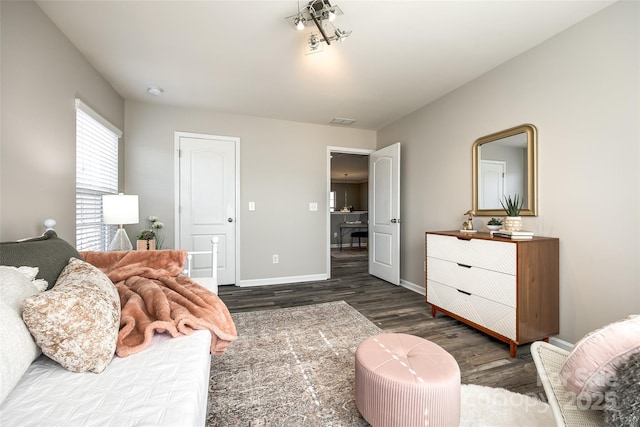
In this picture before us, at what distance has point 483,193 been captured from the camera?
8.89 feet

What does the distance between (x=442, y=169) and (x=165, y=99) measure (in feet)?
11.4

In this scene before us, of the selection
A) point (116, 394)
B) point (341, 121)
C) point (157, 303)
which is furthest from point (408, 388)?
point (341, 121)

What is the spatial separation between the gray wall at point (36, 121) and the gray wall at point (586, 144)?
3657 millimetres

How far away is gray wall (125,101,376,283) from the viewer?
3.42m

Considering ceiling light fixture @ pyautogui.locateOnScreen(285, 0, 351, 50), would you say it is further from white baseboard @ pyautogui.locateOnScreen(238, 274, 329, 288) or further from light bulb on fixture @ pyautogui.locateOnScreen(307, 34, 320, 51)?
white baseboard @ pyautogui.locateOnScreen(238, 274, 329, 288)

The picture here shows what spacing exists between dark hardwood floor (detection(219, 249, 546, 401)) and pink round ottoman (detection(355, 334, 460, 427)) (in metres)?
0.64

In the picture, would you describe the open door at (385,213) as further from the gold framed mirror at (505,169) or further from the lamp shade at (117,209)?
the lamp shade at (117,209)

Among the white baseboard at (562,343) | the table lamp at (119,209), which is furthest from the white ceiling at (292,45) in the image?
the white baseboard at (562,343)

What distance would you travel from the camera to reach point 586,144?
6.33 ft

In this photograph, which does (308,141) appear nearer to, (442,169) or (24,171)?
(442,169)

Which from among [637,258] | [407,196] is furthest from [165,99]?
[637,258]

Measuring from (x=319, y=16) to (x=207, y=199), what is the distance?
271 cm

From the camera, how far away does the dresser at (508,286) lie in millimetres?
1948

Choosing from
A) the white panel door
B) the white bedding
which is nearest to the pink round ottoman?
the white bedding
